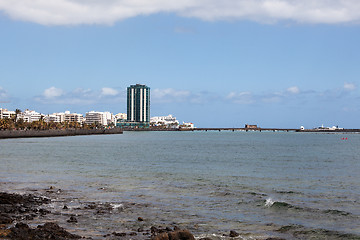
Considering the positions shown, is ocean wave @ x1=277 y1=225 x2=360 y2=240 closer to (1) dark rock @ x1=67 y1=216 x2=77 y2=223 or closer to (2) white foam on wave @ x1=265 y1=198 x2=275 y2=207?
(2) white foam on wave @ x1=265 y1=198 x2=275 y2=207

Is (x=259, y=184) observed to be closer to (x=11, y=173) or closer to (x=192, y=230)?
(x=192, y=230)

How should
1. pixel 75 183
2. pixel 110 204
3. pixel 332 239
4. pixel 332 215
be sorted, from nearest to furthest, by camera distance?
pixel 332 239, pixel 332 215, pixel 110 204, pixel 75 183

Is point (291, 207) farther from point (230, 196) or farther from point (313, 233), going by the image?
point (313, 233)

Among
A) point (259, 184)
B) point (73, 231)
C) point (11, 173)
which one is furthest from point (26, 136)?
point (73, 231)

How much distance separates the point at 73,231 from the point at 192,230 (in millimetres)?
5590

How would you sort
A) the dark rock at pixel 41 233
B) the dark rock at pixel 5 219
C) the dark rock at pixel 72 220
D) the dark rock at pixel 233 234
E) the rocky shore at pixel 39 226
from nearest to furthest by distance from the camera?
the rocky shore at pixel 39 226, the dark rock at pixel 41 233, the dark rock at pixel 233 234, the dark rock at pixel 5 219, the dark rock at pixel 72 220

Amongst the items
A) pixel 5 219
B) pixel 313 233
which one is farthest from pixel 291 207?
pixel 5 219

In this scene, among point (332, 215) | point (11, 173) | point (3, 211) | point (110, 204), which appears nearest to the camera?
point (3, 211)

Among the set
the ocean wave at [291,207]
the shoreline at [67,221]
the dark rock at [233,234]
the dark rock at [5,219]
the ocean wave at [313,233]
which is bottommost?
the ocean wave at [313,233]

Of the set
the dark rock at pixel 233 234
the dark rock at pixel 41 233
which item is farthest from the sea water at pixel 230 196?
the dark rock at pixel 41 233

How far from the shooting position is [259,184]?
120ft

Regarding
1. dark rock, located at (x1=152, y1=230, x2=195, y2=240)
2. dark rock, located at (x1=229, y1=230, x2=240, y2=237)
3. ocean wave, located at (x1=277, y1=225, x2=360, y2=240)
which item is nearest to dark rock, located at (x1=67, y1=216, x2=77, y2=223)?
dark rock, located at (x1=152, y1=230, x2=195, y2=240)

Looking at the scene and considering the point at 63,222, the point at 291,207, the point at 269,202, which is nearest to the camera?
the point at 63,222

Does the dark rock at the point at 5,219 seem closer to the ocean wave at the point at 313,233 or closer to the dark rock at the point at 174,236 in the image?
the dark rock at the point at 174,236
